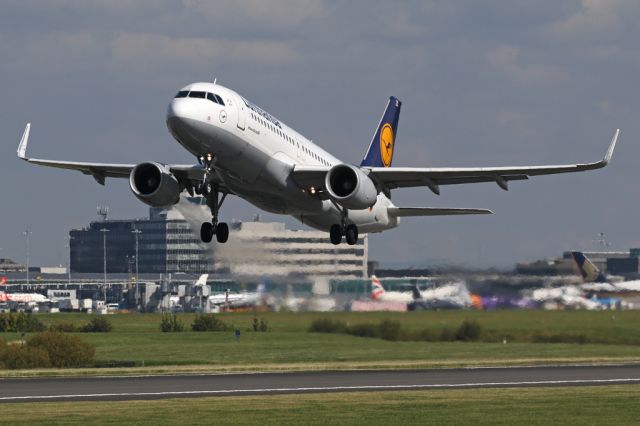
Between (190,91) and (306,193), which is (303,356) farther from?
(190,91)

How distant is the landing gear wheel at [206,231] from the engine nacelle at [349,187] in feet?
17.5

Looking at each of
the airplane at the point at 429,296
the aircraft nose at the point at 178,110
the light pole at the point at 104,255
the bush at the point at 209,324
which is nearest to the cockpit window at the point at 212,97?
the aircraft nose at the point at 178,110

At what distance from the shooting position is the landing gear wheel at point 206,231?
52.1 m

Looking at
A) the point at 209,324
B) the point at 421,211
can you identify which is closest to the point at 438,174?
the point at 421,211

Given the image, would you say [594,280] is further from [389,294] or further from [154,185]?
[154,185]

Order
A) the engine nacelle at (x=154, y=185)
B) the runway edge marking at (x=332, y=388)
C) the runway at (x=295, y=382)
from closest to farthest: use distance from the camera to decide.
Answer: the runway edge marking at (x=332, y=388)
the engine nacelle at (x=154, y=185)
the runway at (x=295, y=382)

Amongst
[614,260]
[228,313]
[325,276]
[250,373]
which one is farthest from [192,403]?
[614,260]

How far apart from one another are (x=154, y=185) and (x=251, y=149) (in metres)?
4.42

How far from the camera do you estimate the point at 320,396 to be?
48094mm

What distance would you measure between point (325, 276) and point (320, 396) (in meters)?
20.9

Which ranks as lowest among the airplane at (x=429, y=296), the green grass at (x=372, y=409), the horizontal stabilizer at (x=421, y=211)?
the green grass at (x=372, y=409)

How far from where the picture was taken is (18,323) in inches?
3989

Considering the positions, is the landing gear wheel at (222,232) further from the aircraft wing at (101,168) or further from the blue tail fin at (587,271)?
the blue tail fin at (587,271)

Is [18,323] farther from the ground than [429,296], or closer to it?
closer to it
